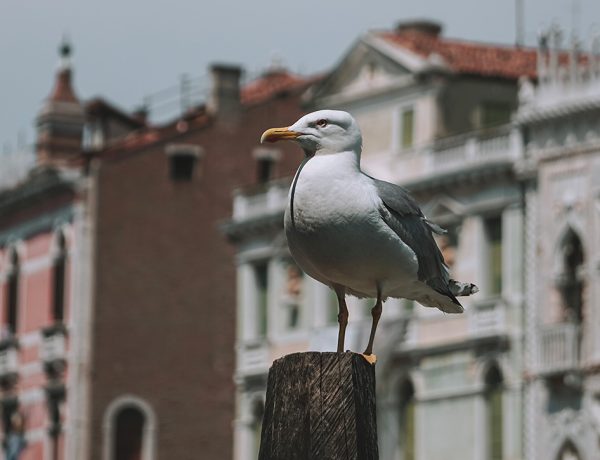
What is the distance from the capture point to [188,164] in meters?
60.5

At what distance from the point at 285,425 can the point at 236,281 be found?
160ft

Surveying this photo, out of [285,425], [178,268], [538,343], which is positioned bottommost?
[285,425]

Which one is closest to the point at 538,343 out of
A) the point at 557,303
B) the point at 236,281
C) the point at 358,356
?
the point at 557,303

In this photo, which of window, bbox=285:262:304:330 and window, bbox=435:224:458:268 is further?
window, bbox=285:262:304:330

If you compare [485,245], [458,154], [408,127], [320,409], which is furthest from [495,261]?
[320,409]

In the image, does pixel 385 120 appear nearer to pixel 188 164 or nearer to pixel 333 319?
pixel 333 319

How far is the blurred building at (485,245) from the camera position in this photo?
152 ft

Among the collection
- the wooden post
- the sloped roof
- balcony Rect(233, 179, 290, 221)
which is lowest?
the wooden post

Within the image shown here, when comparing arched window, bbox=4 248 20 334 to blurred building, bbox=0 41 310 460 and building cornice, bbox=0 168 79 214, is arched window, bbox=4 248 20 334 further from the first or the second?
blurred building, bbox=0 41 310 460

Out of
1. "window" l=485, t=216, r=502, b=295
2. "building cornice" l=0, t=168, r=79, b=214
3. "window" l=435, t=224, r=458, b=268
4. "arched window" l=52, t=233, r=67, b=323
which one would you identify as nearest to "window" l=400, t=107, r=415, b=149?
"window" l=435, t=224, r=458, b=268

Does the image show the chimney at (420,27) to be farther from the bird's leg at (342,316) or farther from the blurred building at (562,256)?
the bird's leg at (342,316)

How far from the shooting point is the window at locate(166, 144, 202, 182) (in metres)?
60.1

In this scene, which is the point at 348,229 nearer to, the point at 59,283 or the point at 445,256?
the point at 445,256

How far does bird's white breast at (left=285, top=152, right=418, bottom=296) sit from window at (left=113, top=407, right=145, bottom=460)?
47926 mm
